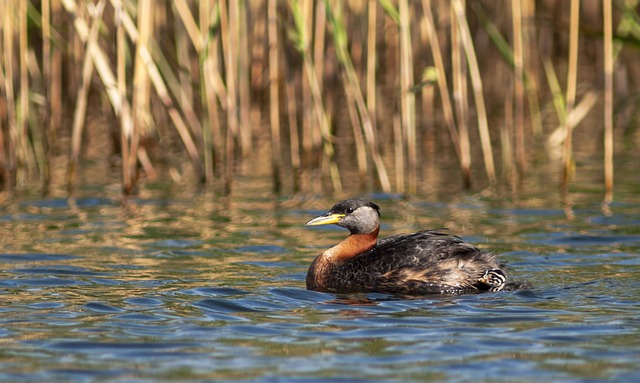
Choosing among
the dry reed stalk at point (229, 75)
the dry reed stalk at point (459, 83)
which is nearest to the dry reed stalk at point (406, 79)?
the dry reed stalk at point (459, 83)

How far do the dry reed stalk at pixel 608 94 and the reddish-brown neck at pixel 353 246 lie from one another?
278 centimetres

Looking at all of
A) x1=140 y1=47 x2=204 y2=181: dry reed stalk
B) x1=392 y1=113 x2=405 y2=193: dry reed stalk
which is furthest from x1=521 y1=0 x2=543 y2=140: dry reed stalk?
x1=140 y1=47 x2=204 y2=181: dry reed stalk

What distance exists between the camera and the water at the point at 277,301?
5758 millimetres

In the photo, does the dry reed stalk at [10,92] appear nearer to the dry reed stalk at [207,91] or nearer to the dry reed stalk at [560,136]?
the dry reed stalk at [207,91]

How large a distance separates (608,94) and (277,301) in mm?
Answer: 4392

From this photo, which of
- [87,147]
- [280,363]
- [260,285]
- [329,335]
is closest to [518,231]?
[260,285]

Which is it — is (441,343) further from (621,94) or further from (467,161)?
(621,94)

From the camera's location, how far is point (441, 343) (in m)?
6.19

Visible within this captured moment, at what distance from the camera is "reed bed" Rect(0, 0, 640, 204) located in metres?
10.9

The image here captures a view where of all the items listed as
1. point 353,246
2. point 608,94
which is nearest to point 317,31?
point 608,94

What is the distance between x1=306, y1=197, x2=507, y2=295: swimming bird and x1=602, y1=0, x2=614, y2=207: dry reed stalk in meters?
2.76

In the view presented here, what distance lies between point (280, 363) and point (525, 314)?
1.84m

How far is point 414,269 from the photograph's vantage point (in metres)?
8.07

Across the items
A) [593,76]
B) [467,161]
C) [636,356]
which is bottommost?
[636,356]
